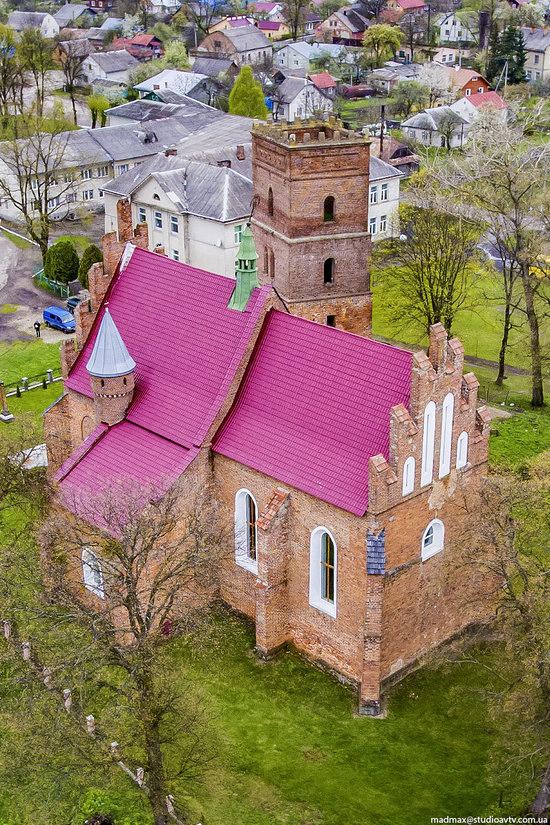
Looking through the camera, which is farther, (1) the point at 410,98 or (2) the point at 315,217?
(1) the point at 410,98

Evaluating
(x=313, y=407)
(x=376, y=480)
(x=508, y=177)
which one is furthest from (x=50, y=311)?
Answer: (x=376, y=480)

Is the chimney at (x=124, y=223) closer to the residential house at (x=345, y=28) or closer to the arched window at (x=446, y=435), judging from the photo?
the arched window at (x=446, y=435)

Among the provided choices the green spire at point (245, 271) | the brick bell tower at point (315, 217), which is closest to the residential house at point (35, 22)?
the brick bell tower at point (315, 217)

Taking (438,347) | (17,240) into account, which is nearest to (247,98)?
(17,240)

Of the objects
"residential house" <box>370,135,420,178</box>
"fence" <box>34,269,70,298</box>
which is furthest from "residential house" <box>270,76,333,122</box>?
"fence" <box>34,269,70,298</box>

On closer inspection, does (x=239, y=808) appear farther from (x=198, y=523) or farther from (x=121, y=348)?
(x=121, y=348)

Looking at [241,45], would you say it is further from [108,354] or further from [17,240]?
[108,354]
